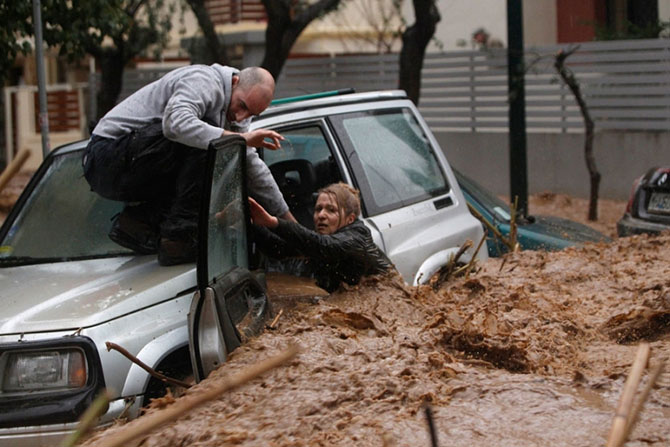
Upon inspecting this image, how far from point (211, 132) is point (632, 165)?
1095 centimetres

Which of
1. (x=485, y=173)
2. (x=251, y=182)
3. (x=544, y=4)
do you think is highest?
(x=544, y=4)

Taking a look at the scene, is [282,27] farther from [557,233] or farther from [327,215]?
[327,215]

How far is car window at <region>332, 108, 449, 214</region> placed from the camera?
5801 mm

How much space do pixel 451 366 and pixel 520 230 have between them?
15.9ft

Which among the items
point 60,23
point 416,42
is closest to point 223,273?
point 60,23

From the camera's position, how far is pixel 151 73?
20609 mm

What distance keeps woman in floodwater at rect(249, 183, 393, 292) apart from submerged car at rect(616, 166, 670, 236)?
14.4 ft

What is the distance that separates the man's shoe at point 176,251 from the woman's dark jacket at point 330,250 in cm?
38

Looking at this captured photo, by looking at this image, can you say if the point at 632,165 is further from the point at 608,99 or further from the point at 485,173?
the point at 485,173

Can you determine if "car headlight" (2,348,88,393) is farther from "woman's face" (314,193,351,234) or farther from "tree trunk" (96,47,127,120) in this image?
"tree trunk" (96,47,127,120)

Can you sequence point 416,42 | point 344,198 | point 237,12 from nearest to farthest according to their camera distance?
point 344,198 < point 416,42 < point 237,12

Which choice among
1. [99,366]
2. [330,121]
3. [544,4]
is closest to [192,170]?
[99,366]

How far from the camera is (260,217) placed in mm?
4637

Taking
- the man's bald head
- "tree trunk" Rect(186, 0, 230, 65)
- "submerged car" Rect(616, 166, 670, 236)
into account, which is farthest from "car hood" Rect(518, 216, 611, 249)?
"tree trunk" Rect(186, 0, 230, 65)
